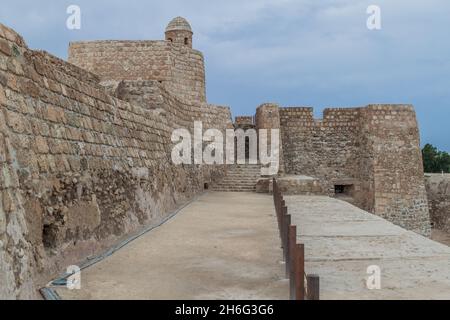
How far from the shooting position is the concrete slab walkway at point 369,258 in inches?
170

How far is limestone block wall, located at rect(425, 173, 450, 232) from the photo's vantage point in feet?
68.4

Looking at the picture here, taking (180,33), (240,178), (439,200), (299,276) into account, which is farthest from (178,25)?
(299,276)

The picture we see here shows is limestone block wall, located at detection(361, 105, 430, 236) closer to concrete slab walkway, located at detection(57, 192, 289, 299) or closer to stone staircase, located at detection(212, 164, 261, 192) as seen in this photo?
stone staircase, located at detection(212, 164, 261, 192)

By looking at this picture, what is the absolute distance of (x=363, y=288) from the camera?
436 cm

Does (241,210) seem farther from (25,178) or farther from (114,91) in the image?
(25,178)

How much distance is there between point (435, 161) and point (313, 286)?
3196cm

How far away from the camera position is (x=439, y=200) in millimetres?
21125

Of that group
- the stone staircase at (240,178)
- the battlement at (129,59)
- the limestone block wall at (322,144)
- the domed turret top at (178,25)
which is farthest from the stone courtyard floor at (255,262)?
the domed turret top at (178,25)

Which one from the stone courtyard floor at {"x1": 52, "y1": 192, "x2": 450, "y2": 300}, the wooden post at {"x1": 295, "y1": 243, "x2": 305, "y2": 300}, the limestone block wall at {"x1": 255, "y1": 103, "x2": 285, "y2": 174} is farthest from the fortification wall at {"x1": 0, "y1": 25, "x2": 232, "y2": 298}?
the limestone block wall at {"x1": 255, "y1": 103, "x2": 285, "y2": 174}

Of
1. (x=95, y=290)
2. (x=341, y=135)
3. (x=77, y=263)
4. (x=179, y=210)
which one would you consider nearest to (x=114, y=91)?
(x=179, y=210)

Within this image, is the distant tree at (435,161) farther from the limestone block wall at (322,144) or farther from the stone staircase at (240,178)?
the stone staircase at (240,178)

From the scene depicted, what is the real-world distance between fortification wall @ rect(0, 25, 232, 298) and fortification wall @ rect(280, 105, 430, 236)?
11.7 m

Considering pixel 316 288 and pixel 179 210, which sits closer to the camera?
pixel 316 288
